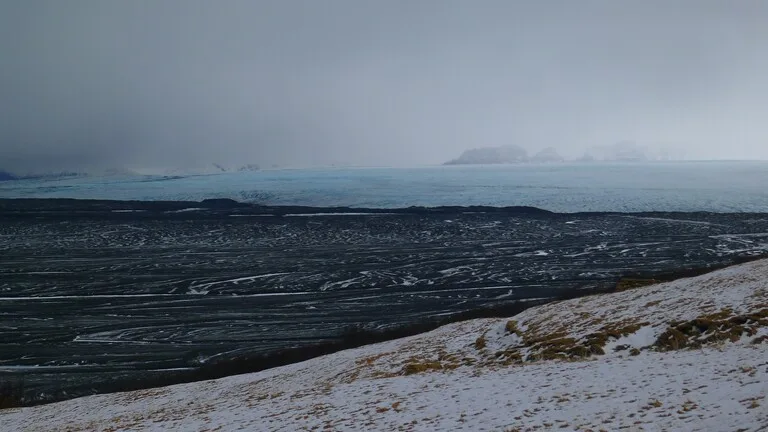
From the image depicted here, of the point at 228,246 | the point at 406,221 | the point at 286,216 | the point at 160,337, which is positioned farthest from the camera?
the point at 286,216

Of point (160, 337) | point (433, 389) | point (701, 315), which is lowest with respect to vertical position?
point (160, 337)

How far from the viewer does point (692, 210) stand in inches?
2630

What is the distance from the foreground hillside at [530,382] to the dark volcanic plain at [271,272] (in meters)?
5.87

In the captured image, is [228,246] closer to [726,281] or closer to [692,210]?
[726,281]

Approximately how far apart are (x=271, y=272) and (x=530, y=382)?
96.2ft

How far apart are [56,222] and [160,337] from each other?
53375 mm

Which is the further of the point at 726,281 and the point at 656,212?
the point at 656,212

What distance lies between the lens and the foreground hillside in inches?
330

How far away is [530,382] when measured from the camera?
428 inches

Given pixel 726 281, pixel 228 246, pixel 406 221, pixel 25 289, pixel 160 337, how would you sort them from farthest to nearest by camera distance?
pixel 406 221
pixel 228 246
pixel 25 289
pixel 160 337
pixel 726 281

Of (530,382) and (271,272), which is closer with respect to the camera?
(530,382)

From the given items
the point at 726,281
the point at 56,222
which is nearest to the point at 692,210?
the point at 726,281

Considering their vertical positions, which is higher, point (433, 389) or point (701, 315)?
point (701, 315)

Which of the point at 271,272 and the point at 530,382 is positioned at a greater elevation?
the point at 530,382
